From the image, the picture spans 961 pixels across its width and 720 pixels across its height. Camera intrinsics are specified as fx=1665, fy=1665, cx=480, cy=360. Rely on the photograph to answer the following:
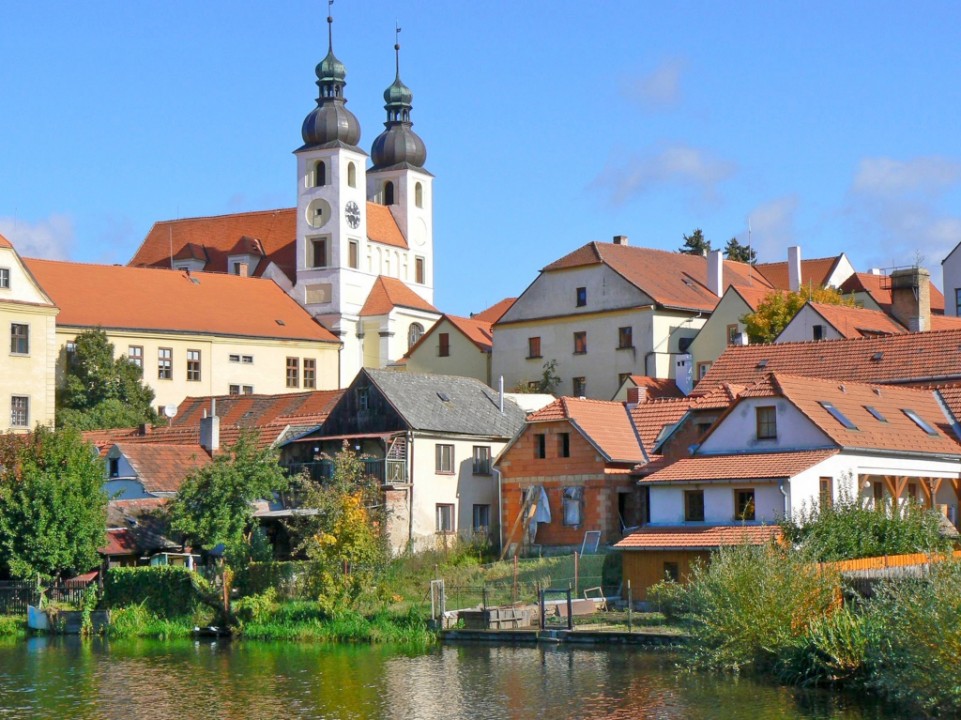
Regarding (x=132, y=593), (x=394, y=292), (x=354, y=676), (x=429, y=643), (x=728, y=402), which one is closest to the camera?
(x=354, y=676)

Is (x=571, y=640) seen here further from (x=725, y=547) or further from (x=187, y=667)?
(x=187, y=667)

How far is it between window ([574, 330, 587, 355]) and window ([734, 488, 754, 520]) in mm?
31680

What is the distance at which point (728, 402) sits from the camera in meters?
51.4

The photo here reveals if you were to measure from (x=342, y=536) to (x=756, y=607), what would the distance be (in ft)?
49.7

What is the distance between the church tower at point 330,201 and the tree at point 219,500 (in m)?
54.5

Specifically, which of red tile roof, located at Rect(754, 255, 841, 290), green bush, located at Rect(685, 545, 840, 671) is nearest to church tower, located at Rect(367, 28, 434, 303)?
red tile roof, located at Rect(754, 255, 841, 290)

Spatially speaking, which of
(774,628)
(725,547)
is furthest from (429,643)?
(774,628)

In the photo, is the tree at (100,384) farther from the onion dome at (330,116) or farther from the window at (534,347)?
the onion dome at (330,116)

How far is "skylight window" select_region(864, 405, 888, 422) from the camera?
47.8 m

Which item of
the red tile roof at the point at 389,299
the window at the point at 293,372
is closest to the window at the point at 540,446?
the window at the point at 293,372

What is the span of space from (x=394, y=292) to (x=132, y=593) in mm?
62142

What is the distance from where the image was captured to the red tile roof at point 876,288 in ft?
238

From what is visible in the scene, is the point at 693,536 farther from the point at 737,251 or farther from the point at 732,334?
the point at 737,251

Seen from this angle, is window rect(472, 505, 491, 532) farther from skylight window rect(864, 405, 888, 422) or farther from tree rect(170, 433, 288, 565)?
skylight window rect(864, 405, 888, 422)
